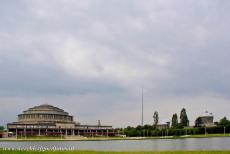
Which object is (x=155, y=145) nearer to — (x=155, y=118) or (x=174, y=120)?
(x=174, y=120)

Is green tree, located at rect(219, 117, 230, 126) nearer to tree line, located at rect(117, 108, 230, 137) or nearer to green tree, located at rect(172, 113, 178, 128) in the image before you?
tree line, located at rect(117, 108, 230, 137)

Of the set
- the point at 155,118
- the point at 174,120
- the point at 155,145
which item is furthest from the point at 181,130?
the point at 155,145

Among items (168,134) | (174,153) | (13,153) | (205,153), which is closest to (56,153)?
(13,153)

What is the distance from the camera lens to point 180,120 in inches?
7072

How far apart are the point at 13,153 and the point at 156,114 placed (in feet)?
525

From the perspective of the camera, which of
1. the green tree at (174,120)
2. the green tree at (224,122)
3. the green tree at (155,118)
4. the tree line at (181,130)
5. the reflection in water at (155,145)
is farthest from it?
the green tree at (155,118)

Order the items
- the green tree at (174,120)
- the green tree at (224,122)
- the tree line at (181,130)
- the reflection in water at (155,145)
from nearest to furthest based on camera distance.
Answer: the reflection in water at (155,145), the tree line at (181,130), the green tree at (174,120), the green tree at (224,122)

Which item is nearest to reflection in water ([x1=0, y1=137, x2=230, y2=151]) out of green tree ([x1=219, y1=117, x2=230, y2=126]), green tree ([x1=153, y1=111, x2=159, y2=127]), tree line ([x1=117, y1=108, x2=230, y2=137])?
tree line ([x1=117, y1=108, x2=230, y2=137])

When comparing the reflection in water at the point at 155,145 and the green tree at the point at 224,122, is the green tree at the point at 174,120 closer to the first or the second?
the green tree at the point at 224,122

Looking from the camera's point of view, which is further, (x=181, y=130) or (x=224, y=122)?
(x=224, y=122)

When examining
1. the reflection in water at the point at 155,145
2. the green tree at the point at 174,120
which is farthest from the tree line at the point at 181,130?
the reflection in water at the point at 155,145

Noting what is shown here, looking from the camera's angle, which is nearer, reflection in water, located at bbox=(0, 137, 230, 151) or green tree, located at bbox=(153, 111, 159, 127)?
reflection in water, located at bbox=(0, 137, 230, 151)

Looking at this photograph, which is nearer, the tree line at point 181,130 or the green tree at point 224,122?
the tree line at point 181,130

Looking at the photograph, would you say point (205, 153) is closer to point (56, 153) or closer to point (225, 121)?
point (56, 153)
